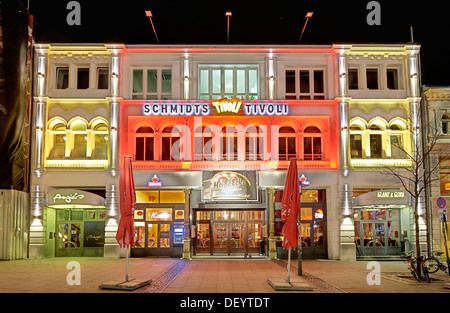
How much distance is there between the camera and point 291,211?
1714 cm

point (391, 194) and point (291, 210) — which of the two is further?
point (391, 194)

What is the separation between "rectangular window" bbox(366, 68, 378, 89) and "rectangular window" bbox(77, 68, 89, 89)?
17291 millimetres

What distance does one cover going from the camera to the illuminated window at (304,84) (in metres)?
29.9

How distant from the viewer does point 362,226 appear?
30125 millimetres

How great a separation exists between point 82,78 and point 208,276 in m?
16.3

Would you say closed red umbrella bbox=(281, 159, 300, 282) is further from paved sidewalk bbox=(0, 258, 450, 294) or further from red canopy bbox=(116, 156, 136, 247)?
red canopy bbox=(116, 156, 136, 247)

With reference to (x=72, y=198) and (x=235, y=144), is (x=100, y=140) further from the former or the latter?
(x=235, y=144)

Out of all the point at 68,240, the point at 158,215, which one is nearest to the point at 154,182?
the point at 158,215

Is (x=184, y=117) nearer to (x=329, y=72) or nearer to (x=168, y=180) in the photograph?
(x=168, y=180)

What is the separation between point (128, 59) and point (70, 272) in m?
14.4

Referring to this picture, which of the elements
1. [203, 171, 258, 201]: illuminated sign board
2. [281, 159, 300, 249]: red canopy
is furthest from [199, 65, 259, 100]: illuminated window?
[281, 159, 300, 249]: red canopy

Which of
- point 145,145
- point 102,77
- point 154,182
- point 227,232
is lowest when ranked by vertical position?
point 227,232
